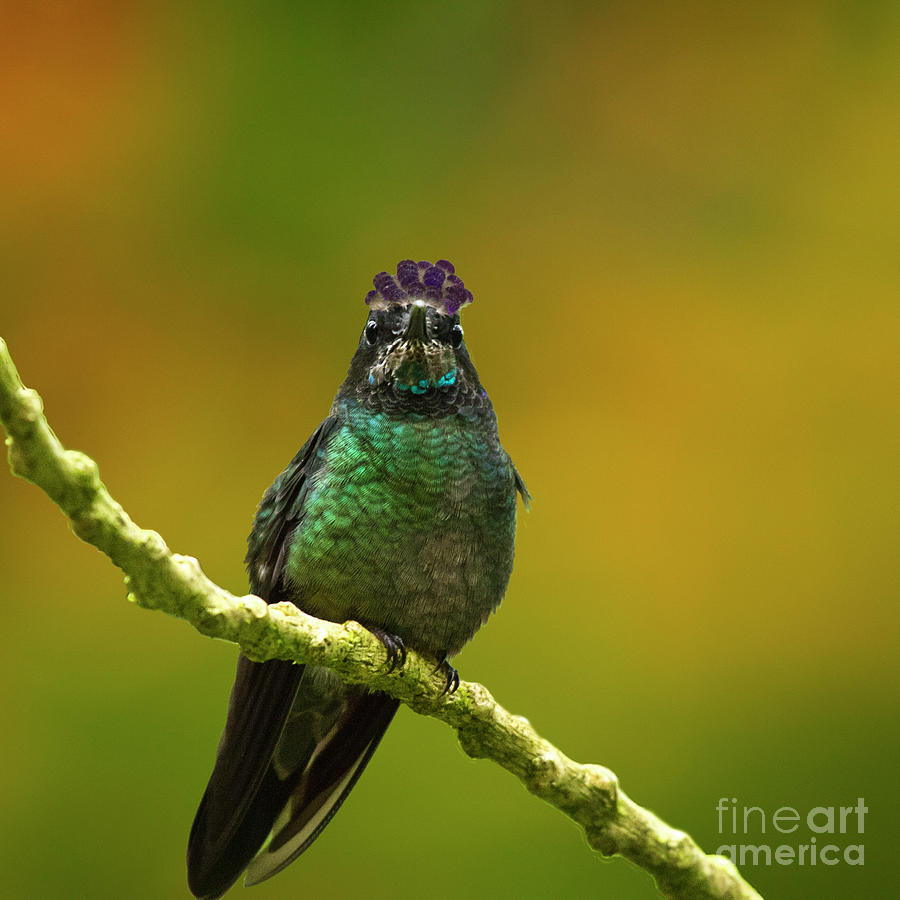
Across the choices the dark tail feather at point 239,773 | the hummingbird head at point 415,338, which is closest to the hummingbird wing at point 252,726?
the dark tail feather at point 239,773

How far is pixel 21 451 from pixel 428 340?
881mm

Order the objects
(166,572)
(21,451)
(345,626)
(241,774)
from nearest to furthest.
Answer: (21,451), (166,572), (345,626), (241,774)

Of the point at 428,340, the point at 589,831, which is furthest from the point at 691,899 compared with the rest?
the point at 428,340

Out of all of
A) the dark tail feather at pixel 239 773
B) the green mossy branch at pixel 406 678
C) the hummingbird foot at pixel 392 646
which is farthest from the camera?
the dark tail feather at pixel 239 773

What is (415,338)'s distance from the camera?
5.93 feet

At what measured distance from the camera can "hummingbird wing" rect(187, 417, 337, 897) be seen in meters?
1.88

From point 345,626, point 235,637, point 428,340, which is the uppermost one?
point 428,340

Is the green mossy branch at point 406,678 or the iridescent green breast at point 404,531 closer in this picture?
the green mossy branch at point 406,678

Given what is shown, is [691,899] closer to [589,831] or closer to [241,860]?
[589,831]

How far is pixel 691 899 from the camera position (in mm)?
1677

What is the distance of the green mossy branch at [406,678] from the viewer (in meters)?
1.16

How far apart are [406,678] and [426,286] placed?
679mm

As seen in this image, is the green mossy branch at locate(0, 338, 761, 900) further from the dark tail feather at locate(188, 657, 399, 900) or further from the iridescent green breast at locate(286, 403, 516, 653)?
the dark tail feather at locate(188, 657, 399, 900)

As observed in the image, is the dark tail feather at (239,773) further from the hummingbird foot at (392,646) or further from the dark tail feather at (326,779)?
the hummingbird foot at (392,646)
